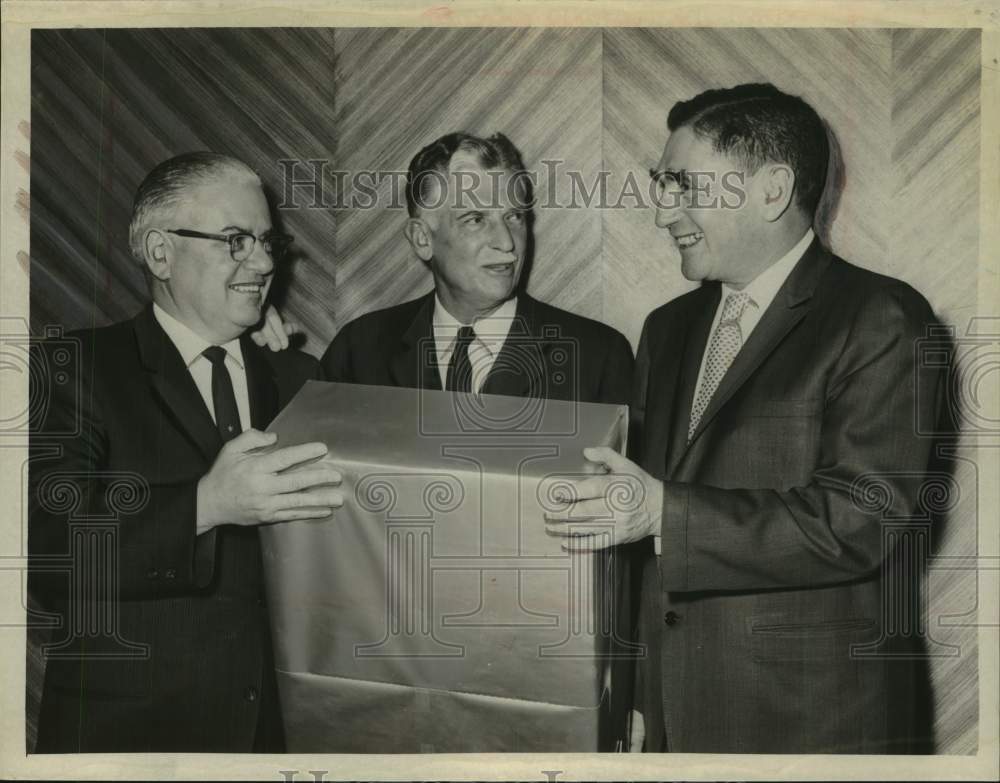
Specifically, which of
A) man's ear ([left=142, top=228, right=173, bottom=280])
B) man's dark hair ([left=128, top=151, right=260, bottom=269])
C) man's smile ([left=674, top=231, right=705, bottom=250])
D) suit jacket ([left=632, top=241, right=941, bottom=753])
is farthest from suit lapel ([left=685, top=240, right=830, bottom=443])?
man's ear ([left=142, top=228, right=173, bottom=280])

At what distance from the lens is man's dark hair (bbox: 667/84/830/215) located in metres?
2.70

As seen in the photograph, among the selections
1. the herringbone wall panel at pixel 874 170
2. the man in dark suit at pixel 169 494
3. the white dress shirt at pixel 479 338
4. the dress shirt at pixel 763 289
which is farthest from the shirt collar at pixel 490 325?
the dress shirt at pixel 763 289

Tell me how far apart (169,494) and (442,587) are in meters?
0.68

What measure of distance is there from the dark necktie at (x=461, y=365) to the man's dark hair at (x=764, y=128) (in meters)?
0.70

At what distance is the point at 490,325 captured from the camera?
9.03ft

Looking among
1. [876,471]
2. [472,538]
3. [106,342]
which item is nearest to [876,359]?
[876,471]

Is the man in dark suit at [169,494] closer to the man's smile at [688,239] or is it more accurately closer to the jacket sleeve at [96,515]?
the jacket sleeve at [96,515]

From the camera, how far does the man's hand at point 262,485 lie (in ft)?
8.58

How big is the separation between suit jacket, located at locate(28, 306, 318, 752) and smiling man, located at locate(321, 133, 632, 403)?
255 millimetres

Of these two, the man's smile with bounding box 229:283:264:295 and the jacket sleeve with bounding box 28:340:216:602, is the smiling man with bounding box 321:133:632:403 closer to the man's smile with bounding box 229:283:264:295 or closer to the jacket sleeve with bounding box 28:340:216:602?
the man's smile with bounding box 229:283:264:295

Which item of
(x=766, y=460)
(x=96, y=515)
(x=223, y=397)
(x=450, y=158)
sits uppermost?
(x=450, y=158)

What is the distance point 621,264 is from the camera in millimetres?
2756

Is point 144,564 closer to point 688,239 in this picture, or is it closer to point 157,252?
point 157,252

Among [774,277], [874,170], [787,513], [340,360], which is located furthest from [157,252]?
[874,170]
